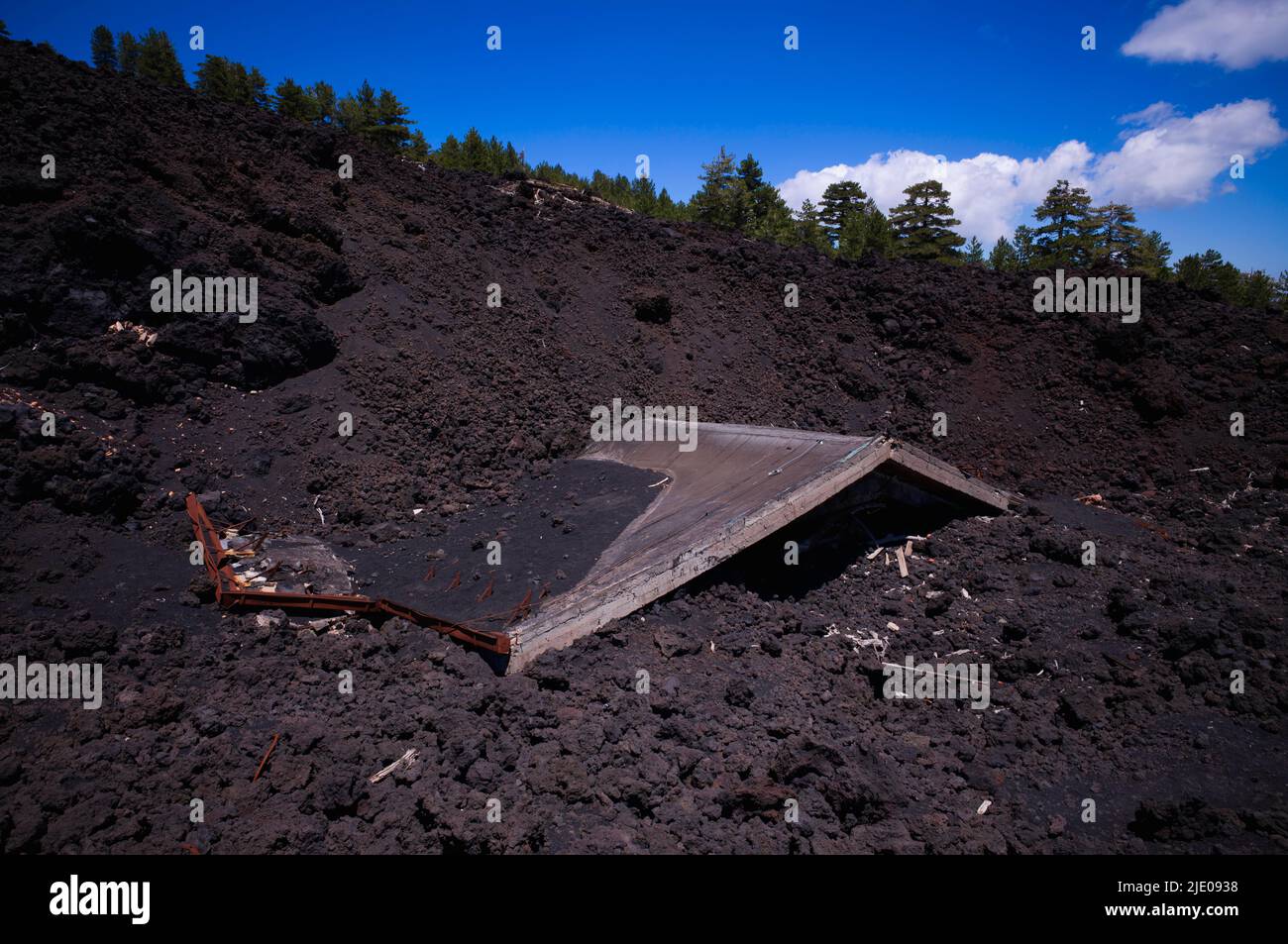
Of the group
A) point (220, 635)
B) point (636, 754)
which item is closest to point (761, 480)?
point (636, 754)

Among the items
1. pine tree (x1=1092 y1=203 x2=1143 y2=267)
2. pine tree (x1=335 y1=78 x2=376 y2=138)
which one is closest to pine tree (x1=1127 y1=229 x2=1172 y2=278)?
pine tree (x1=1092 y1=203 x2=1143 y2=267)

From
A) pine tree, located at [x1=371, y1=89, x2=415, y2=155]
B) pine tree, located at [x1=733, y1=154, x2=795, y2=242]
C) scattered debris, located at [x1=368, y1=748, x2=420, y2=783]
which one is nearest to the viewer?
scattered debris, located at [x1=368, y1=748, x2=420, y2=783]

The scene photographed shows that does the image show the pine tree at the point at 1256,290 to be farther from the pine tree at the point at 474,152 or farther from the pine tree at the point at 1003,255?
the pine tree at the point at 474,152

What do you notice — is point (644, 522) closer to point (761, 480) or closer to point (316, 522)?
point (761, 480)

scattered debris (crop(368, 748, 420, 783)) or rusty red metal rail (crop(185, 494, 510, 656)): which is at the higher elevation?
rusty red metal rail (crop(185, 494, 510, 656))

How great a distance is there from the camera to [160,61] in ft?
A: 82.3

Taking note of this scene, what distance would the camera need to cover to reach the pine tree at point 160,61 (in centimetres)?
2492

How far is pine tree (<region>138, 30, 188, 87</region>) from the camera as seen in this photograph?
981 inches

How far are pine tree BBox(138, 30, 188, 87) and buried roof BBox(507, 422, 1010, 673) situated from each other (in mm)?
27829

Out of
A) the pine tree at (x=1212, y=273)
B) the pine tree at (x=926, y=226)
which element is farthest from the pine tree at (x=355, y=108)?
the pine tree at (x=1212, y=273)

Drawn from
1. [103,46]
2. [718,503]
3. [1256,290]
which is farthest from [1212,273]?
[103,46]

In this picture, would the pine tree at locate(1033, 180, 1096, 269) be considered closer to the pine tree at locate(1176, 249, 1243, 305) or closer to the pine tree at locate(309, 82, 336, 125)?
the pine tree at locate(1176, 249, 1243, 305)

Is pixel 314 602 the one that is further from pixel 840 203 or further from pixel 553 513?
pixel 840 203
